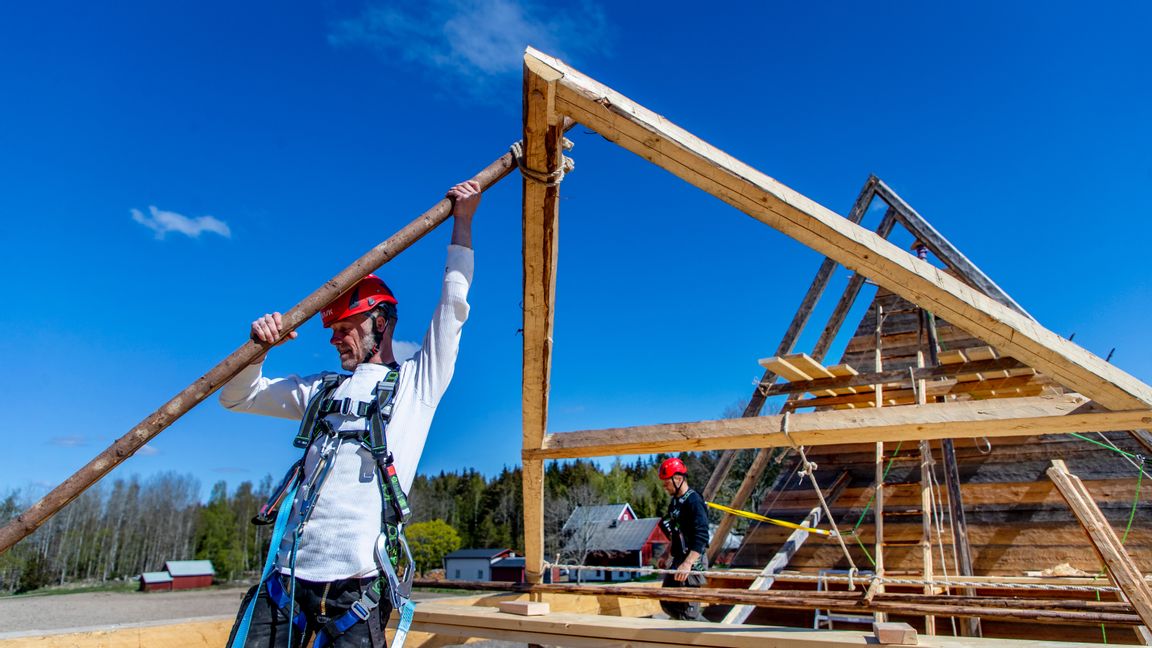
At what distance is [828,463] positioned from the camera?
8.15 metres

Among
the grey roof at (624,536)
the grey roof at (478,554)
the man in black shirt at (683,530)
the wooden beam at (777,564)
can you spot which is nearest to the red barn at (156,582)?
the grey roof at (478,554)

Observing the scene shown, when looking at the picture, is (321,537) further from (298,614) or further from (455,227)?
(455,227)

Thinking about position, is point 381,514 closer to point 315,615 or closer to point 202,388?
point 315,615

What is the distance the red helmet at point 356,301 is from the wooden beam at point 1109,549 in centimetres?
308

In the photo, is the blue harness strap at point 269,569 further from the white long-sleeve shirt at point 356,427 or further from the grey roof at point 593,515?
the grey roof at point 593,515

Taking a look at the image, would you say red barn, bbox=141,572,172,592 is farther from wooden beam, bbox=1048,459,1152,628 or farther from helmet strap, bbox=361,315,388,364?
wooden beam, bbox=1048,459,1152,628

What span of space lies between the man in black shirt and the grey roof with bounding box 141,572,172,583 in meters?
52.9

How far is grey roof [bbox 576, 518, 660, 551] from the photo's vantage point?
41156 mm

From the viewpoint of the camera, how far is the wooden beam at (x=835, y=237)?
101 inches

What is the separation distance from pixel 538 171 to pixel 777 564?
5.01 meters

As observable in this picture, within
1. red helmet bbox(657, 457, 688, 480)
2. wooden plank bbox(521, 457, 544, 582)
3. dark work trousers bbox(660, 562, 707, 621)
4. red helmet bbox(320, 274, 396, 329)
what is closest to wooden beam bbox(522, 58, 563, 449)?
wooden plank bbox(521, 457, 544, 582)

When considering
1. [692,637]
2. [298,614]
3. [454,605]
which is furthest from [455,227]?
[454,605]

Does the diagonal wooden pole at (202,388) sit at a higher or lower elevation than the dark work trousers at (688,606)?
higher

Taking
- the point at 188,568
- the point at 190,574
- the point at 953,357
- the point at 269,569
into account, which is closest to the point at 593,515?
the point at 190,574
